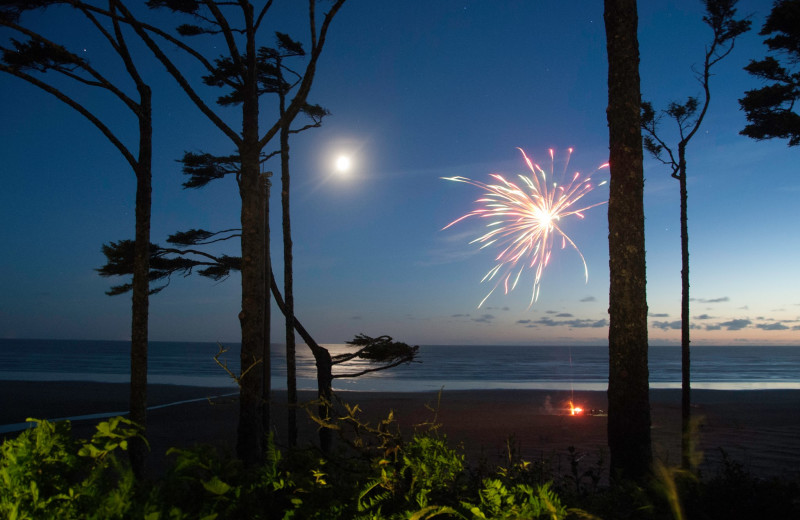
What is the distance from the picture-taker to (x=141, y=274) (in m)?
9.45

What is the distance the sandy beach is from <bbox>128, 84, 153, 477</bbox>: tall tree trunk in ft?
5.97

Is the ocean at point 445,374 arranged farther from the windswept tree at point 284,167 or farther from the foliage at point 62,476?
the foliage at point 62,476

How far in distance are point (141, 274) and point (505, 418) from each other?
64.1 ft

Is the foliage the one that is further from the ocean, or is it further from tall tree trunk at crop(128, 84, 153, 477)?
the ocean

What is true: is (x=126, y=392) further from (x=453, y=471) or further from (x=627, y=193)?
(x=453, y=471)

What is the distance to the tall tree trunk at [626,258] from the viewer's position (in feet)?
21.5

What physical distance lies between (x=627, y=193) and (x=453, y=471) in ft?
19.6

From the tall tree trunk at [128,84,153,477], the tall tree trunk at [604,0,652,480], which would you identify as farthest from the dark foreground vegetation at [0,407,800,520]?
the tall tree trunk at [128,84,153,477]

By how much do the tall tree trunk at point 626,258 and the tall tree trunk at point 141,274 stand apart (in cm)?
766

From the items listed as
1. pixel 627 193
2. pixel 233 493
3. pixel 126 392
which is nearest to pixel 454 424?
pixel 627 193

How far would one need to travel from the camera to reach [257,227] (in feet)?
30.8

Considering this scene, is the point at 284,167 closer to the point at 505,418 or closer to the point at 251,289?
the point at 251,289

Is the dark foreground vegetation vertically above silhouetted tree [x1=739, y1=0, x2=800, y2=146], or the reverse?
silhouetted tree [x1=739, y1=0, x2=800, y2=146]

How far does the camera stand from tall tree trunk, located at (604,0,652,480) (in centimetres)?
654
